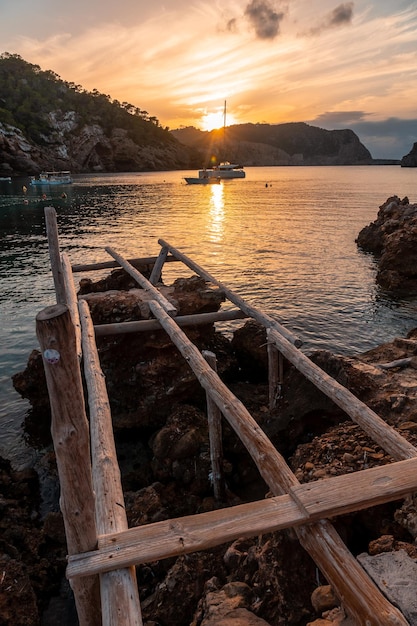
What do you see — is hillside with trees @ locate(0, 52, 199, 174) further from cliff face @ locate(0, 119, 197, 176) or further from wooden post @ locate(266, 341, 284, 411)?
wooden post @ locate(266, 341, 284, 411)

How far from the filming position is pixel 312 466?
5355 millimetres

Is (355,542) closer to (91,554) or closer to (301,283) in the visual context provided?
(91,554)

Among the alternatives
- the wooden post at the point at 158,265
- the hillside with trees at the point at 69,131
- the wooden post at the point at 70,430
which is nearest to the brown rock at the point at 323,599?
the wooden post at the point at 70,430

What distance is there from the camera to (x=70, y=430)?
3062mm

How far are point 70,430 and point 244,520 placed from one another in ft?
5.72

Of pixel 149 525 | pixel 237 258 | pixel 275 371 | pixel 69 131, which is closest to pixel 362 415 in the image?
pixel 149 525

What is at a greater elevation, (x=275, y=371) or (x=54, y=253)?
(x=54, y=253)

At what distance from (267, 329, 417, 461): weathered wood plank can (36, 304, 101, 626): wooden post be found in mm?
3397

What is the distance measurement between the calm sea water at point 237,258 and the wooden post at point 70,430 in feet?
20.3

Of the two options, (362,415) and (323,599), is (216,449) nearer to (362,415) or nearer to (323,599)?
(362,415)

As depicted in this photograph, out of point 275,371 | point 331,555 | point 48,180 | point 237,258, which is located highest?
point 48,180

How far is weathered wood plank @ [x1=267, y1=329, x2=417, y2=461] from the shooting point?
14.9 ft

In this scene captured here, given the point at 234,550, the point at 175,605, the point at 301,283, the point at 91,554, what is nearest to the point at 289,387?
the point at 234,550

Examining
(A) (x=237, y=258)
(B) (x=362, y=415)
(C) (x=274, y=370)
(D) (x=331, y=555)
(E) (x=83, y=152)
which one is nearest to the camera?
(D) (x=331, y=555)
